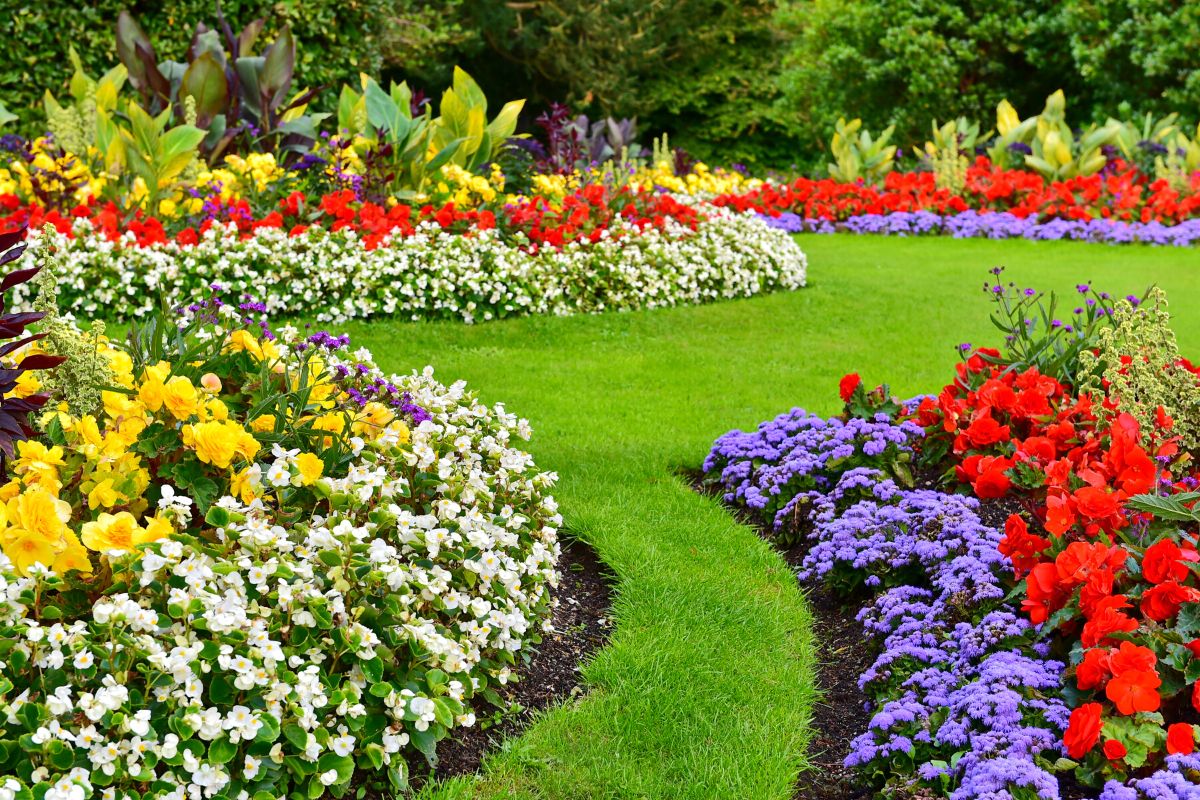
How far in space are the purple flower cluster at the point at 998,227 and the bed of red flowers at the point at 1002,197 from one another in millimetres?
126

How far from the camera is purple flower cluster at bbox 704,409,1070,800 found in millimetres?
2629

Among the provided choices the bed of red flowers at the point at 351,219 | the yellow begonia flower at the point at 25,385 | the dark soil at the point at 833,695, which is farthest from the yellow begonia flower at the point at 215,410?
the bed of red flowers at the point at 351,219

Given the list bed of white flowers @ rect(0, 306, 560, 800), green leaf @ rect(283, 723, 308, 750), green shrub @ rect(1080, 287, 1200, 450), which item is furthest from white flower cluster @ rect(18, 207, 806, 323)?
green leaf @ rect(283, 723, 308, 750)

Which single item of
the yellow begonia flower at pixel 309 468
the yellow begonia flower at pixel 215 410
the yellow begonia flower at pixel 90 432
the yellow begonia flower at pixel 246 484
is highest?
the yellow begonia flower at pixel 215 410

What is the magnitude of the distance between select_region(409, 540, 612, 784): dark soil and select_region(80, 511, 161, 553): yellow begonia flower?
833 mm

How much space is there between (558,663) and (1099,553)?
1.45 meters

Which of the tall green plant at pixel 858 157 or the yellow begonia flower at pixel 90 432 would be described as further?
the tall green plant at pixel 858 157

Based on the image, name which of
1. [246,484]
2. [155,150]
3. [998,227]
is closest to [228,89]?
[155,150]

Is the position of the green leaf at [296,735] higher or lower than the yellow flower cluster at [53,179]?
lower

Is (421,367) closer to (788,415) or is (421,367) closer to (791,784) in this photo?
(788,415)

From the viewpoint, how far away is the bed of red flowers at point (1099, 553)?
8.38ft

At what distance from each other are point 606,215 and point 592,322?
1.34 metres

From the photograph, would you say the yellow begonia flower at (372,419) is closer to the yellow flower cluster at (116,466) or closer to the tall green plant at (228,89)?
the yellow flower cluster at (116,466)

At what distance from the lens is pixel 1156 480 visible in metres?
3.17
